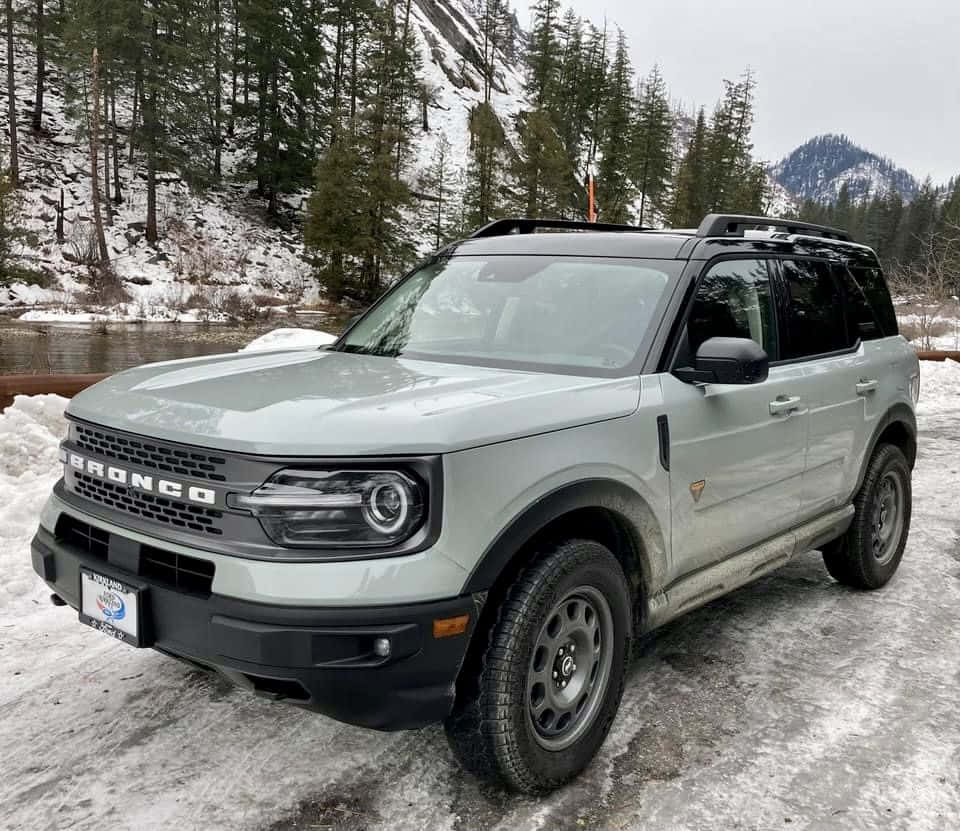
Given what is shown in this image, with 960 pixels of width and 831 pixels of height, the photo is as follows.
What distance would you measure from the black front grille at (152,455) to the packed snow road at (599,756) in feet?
3.73

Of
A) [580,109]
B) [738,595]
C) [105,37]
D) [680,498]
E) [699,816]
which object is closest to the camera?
[699,816]

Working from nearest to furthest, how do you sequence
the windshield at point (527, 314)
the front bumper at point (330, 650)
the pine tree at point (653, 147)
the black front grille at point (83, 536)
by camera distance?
1. the front bumper at point (330, 650)
2. the black front grille at point (83, 536)
3. the windshield at point (527, 314)
4. the pine tree at point (653, 147)

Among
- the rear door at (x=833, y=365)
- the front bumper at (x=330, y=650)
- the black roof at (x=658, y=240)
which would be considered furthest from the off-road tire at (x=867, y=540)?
the front bumper at (x=330, y=650)

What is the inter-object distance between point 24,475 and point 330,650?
14.4 feet

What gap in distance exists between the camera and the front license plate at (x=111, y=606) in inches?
97.8

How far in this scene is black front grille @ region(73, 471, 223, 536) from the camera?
239cm

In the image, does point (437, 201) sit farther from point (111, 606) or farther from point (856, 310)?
point (111, 606)

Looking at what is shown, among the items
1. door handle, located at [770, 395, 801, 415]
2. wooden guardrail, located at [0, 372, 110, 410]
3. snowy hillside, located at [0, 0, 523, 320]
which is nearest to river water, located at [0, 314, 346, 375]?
snowy hillside, located at [0, 0, 523, 320]

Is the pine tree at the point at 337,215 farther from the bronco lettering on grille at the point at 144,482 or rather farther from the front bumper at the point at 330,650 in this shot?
the front bumper at the point at 330,650

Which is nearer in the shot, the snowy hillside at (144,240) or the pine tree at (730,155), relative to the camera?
the snowy hillside at (144,240)

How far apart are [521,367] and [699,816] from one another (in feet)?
5.60

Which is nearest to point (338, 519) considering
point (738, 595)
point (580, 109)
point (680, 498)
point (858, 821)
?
point (680, 498)

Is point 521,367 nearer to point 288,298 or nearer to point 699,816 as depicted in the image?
point 699,816

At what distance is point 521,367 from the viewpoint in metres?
3.26
